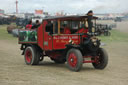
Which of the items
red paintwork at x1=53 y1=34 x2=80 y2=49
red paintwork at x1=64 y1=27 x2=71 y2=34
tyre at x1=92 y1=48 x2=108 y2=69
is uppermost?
red paintwork at x1=64 y1=27 x2=71 y2=34

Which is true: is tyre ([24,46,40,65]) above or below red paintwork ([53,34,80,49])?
below

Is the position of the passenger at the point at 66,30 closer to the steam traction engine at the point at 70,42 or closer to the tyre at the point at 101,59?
the steam traction engine at the point at 70,42

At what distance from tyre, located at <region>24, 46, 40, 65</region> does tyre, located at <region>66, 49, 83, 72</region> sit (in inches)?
76.4

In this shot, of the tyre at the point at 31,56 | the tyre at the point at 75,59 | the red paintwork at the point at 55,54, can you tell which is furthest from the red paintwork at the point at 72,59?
the tyre at the point at 31,56

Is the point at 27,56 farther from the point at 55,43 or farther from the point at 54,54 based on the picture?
the point at 55,43

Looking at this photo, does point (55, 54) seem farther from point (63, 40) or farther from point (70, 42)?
point (70, 42)

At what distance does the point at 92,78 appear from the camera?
27.0 ft

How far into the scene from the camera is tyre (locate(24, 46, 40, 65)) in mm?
11219

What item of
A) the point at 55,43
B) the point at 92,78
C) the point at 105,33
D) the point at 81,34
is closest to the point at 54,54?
the point at 55,43

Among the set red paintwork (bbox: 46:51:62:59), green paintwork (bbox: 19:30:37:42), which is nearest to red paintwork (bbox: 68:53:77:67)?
red paintwork (bbox: 46:51:62:59)

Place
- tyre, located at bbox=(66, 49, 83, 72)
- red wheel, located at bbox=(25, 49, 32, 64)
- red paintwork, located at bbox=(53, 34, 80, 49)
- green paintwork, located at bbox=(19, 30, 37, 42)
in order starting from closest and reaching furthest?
tyre, located at bbox=(66, 49, 83, 72) → red paintwork, located at bbox=(53, 34, 80, 49) → green paintwork, located at bbox=(19, 30, 37, 42) → red wheel, located at bbox=(25, 49, 32, 64)

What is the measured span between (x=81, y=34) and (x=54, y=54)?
6.09 feet

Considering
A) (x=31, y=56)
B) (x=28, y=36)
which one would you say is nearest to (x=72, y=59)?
(x=31, y=56)

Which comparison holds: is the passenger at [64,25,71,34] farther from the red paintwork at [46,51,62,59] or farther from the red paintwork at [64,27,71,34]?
the red paintwork at [46,51,62,59]
